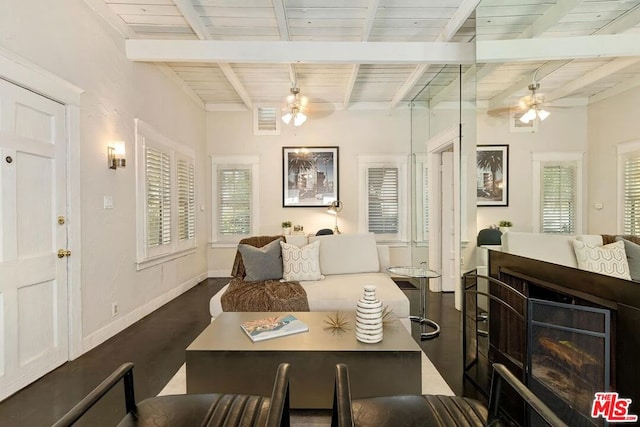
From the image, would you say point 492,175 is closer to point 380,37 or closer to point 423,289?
point 423,289

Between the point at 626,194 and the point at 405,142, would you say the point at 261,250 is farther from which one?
the point at 405,142

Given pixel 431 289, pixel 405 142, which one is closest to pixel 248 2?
pixel 405 142

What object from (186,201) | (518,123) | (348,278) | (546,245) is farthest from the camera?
(186,201)

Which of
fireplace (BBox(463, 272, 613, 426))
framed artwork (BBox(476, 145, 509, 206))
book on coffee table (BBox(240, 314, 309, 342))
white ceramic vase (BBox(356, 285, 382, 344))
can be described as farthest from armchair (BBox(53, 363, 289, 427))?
framed artwork (BBox(476, 145, 509, 206))

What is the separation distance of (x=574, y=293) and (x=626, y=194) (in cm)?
56

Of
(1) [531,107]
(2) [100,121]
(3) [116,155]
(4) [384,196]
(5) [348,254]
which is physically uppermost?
(2) [100,121]

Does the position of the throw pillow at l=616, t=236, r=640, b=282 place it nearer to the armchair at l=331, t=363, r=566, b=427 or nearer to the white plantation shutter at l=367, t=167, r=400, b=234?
the armchair at l=331, t=363, r=566, b=427

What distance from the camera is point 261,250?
3.54 metres

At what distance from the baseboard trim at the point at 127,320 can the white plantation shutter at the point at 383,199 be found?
133 inches

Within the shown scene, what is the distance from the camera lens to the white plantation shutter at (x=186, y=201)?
189 inches

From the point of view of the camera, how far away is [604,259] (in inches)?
63.6

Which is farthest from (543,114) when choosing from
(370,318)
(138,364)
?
(138,364)

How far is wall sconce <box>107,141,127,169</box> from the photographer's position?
10.4 feet

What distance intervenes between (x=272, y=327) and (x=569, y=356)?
1.71 m
